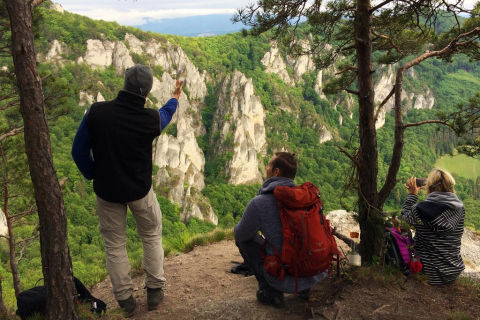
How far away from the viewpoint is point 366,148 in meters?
3.63

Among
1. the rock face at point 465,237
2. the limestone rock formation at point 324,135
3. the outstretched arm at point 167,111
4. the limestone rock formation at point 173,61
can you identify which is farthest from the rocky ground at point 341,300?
the limestone rock formation at point 173,61

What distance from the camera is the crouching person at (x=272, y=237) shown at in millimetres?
2912

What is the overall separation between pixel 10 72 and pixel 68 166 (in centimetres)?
4317

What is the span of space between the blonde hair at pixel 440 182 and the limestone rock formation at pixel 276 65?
108313mm

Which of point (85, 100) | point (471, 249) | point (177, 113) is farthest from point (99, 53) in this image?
point (471, 249)

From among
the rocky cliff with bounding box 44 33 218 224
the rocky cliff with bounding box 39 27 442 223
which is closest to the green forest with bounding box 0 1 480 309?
the rocky cliff with bounding box 39 27 442 223

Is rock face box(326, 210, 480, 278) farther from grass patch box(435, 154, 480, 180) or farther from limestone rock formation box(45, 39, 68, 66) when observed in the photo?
grass patch box(435, 154, 480, 180)

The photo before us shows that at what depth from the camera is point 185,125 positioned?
7031cm

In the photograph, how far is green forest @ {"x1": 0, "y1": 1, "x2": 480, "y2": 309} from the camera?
8784mm

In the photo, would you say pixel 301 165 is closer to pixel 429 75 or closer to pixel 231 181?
pixel 231 181

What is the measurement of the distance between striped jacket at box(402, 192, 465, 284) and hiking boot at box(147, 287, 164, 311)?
2.73 meters

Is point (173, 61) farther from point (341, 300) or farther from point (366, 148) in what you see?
→ point (341, 300)

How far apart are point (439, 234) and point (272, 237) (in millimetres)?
2018

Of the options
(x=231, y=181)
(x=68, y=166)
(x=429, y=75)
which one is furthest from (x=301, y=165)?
(x=429, y=75)
